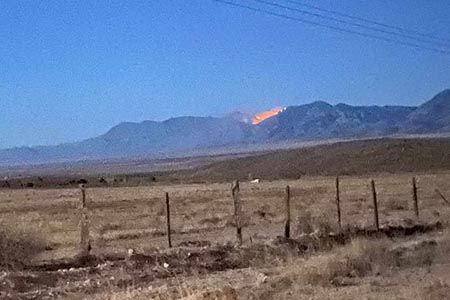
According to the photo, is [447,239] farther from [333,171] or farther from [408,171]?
[333,171]

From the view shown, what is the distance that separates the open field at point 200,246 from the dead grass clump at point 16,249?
43 cm

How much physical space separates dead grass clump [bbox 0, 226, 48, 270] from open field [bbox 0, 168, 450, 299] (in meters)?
0.43

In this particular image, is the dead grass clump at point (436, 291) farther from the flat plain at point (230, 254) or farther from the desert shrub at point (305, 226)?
the desert shrub at point (305, 226)

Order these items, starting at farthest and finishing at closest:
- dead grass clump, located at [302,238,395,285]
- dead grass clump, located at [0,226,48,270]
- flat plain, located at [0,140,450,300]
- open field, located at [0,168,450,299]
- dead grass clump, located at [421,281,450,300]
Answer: dead grass clump, located at [0,226,48,270] → dead grass clump, located at [302,238,395,285] → open field, located at [0,168,450,299] → flat plain, located at [0,140,450,300] → dead grass clump, located at [421,281,450,300]

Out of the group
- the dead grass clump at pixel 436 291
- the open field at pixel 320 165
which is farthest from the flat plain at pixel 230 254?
the open field at pixel 320 165


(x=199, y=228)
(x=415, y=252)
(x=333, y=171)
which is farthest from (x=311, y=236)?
(x=333, y=171)

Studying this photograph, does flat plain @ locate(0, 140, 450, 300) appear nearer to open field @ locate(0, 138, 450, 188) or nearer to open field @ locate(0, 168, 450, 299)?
open field @ locate(0, 168, 450, 299)

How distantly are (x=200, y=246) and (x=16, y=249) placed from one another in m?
5.87

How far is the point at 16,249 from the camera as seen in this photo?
25656 millimetres

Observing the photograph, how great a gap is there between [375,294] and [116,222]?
24912mm

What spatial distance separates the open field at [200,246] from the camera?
18.9m

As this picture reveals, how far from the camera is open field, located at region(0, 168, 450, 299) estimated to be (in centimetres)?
1892

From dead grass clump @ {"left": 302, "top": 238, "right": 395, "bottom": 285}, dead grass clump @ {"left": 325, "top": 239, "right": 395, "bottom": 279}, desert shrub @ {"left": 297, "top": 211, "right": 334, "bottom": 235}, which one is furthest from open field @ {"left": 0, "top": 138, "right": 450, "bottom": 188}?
dead grass clump @ {"left": 302, "top": 238, "right": 395, "bottom": 285}

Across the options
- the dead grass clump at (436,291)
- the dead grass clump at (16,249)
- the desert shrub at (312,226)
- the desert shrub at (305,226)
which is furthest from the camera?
the desert shrub at (305,226)
